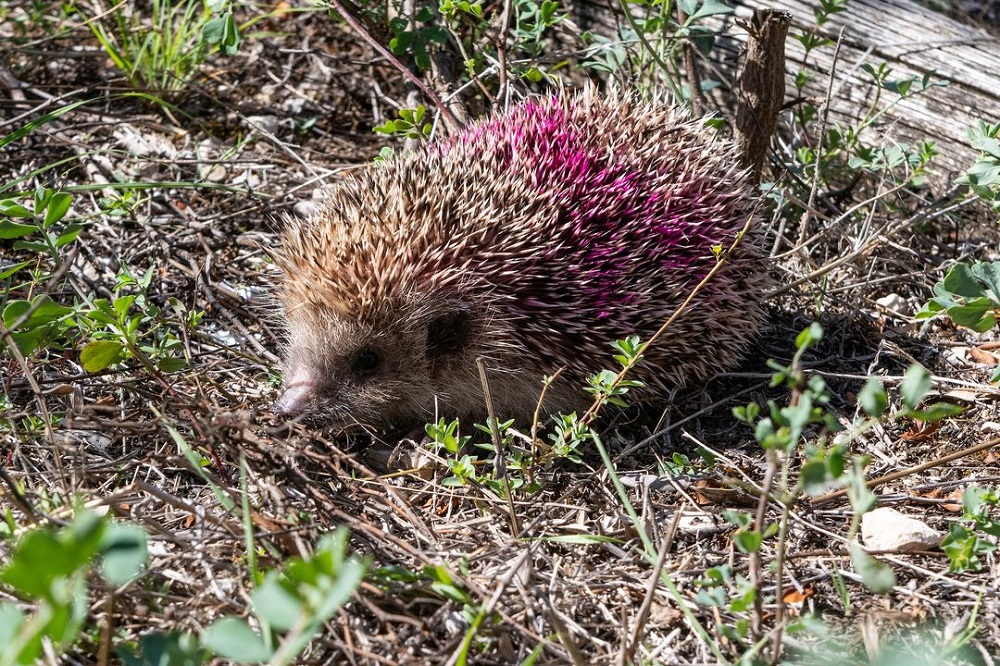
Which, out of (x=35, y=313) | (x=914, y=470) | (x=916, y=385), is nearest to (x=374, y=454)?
(x=35, y=313)

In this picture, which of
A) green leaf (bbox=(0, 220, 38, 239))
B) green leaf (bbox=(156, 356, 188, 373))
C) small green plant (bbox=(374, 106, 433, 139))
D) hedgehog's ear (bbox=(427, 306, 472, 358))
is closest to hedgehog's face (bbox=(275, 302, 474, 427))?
hedgehog's ear (bbox=(427, 306, 472, 358))

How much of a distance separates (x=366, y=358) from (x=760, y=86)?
105 inches

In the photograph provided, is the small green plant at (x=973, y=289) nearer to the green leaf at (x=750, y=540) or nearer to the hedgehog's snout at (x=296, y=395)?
the green leaf at (x=750, y=540)

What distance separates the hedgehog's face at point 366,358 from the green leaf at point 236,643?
6.36ft

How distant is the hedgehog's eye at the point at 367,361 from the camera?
4.16 meters

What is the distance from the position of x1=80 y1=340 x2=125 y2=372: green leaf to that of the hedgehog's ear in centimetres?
128

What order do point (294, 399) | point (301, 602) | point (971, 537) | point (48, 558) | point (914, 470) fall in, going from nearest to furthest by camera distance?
point (48, 558) → point (301, 602) → point (971, 537) → point (914, 470) → point (294, 399)

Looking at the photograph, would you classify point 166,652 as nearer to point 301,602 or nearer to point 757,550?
point 301,602

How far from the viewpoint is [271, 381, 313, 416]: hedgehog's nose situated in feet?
13.1

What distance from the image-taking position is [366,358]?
4.17m

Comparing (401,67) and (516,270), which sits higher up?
(401,67)

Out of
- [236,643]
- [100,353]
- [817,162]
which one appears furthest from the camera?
[817,162]

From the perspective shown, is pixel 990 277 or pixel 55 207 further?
pixel 55 207

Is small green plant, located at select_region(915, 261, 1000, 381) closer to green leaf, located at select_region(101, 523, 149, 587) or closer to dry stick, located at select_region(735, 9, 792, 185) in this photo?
dry stick, located at select_region(735, 9, 792, 185)
